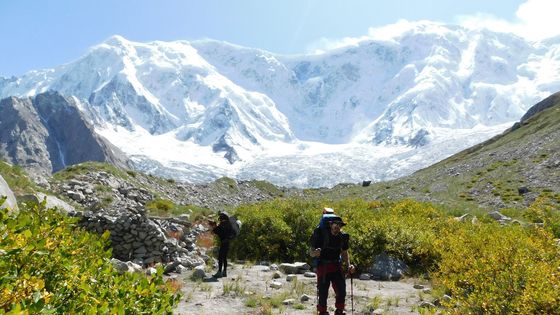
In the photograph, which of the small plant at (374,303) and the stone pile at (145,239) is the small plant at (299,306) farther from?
the stone pile at (145,239)

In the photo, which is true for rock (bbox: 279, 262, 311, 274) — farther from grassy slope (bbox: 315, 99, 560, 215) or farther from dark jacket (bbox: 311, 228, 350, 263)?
grassy slope (bbox: 315, 99, 560, 215)

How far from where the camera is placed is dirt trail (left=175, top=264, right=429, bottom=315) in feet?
43.4

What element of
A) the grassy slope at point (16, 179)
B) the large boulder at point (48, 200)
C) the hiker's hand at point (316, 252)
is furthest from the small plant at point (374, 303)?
the grassy slope at point (16, 179)

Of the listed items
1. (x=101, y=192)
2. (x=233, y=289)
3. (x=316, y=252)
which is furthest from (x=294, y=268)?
(x=101, y=192)

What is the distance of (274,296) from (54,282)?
9398 millimetres

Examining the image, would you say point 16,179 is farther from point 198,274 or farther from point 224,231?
point 224,231

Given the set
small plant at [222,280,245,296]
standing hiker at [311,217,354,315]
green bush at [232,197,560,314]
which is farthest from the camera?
small plant at [222,280,245,296]

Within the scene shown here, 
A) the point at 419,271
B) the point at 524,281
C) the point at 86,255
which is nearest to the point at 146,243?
the point at 419,271

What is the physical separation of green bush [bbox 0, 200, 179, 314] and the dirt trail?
6355mm

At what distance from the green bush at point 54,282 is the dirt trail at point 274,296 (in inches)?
250

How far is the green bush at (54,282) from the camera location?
4.38 metres

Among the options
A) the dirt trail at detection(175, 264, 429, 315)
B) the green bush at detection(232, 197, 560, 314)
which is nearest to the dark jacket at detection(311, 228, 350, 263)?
the dirt trail at detection(175, 264, 429, 315)

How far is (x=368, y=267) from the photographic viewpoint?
64.5 feet

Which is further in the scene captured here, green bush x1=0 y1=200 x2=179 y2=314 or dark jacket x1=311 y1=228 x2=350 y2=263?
dark jacket x1=311 y1=228 x2=350 y2=263
